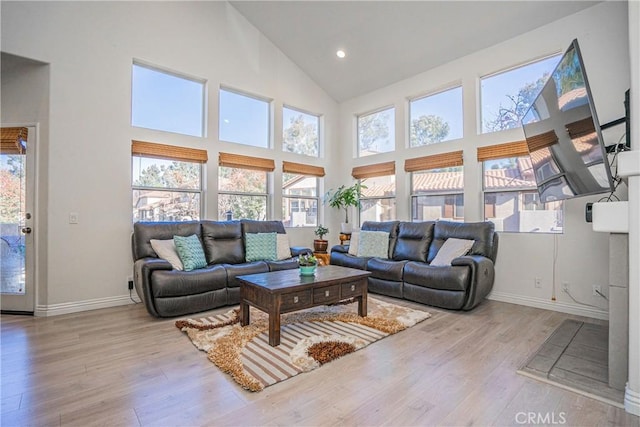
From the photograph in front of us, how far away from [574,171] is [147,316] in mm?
4148

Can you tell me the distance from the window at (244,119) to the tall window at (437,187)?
2.43 metres

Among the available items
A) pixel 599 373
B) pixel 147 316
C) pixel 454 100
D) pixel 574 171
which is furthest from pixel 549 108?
pixel 147 316

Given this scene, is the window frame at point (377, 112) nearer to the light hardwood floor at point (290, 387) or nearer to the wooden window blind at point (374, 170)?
the wooden window blind at point (374, 170)

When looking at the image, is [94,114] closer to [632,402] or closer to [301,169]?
[301,169]

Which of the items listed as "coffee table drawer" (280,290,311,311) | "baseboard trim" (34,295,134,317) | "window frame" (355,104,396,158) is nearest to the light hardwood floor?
"baseboard trim" (34,295,134,317)

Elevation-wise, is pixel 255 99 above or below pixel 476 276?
above

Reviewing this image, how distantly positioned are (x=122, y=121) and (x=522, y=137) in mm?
4855

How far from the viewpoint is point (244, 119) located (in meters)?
5.03

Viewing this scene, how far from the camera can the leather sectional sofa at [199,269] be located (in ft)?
10.4

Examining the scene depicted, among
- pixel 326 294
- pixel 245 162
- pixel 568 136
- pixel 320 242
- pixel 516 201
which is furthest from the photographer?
pixel 320 242

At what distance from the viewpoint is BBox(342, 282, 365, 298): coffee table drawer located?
3.08 metres

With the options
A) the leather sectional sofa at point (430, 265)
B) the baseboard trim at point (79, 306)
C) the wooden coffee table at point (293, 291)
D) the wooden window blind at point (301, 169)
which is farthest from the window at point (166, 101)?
the leather sectional sofa at point (430, 265)

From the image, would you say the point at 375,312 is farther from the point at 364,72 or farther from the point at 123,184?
the point at 364,72

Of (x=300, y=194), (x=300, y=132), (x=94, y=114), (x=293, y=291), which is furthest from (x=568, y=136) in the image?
(x=94, y=114)
